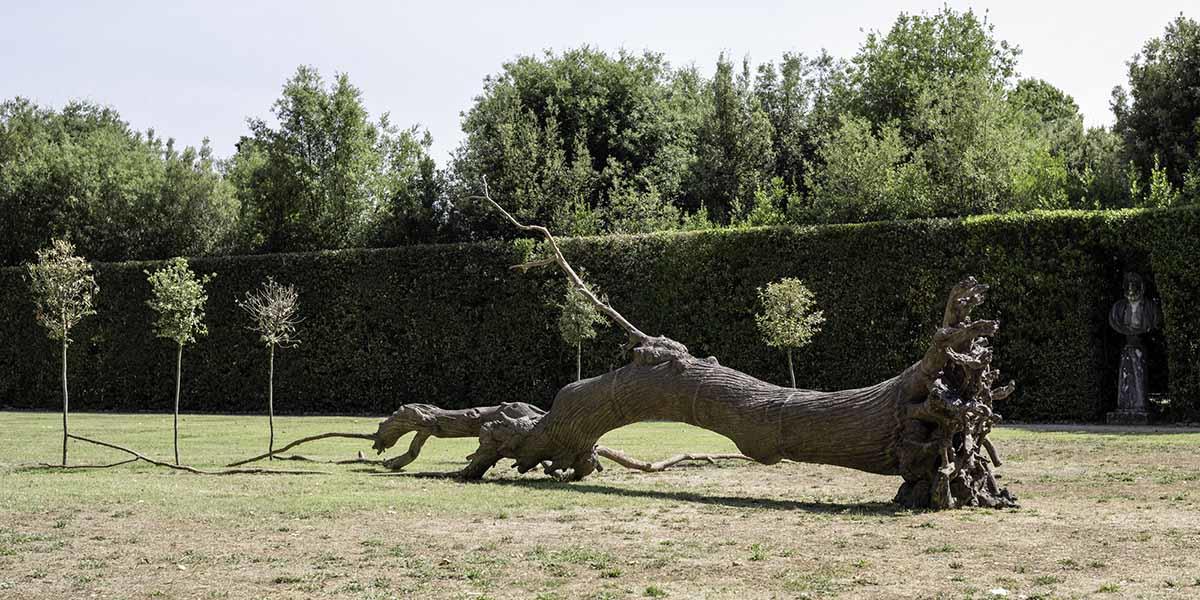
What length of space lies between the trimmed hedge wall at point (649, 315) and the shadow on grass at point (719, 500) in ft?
41.2

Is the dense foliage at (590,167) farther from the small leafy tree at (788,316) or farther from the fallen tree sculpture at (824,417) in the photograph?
the fallen tree sculpture at (824,417)

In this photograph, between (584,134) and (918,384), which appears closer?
(918,384)

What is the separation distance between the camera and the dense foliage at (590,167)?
3009 centimetres

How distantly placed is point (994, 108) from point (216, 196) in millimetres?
22548

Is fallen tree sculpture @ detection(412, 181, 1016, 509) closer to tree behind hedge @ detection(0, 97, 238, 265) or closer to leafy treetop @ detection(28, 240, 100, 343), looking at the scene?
leafy treetop @ detection(28, 240, 100, 343)

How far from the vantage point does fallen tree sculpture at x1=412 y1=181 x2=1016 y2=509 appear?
10571 millimetres

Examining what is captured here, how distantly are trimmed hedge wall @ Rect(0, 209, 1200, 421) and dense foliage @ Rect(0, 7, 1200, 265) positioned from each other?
4997 mm

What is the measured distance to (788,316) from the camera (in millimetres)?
23172

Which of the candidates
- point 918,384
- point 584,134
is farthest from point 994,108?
point 918,384

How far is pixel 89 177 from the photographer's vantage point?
36938mm

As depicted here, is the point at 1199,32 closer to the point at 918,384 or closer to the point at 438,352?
Answer: the point at 438,352

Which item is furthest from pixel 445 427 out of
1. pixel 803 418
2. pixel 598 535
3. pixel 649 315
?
pixel 649 315

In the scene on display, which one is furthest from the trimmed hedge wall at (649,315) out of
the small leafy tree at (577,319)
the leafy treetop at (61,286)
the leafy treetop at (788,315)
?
the leafy treetop at (61,286)

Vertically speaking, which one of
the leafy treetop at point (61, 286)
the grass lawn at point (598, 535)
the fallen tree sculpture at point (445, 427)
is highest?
the leafy treetop at point (61, 286)
